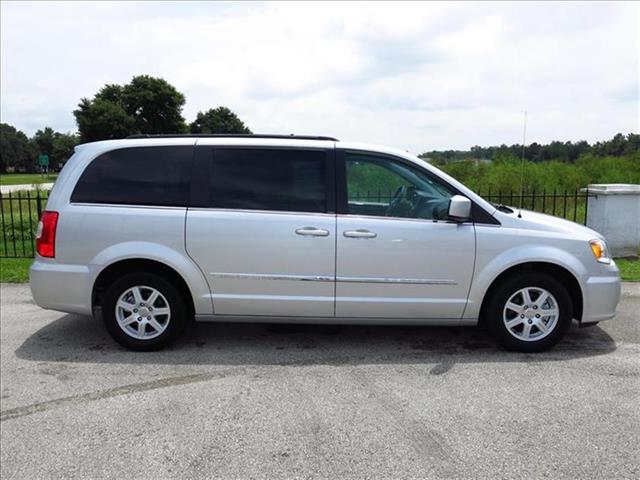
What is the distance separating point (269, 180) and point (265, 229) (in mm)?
437

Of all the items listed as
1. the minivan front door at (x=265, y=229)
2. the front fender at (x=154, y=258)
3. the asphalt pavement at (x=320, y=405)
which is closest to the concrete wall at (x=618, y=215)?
the asphalt pavement at (x=320, y=405)

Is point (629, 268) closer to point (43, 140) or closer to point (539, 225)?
point (539, 225)

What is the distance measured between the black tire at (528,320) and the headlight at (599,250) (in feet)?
1.27

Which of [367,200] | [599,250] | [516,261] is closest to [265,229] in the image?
[367,200]

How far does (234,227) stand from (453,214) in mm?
1786

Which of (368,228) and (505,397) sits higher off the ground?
(368,228)

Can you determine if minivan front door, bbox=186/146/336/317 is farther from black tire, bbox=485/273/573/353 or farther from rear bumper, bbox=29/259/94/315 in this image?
black tire, bbox=485/273/573/353

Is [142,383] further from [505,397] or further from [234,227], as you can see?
[505,397]

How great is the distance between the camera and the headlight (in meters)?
4.21

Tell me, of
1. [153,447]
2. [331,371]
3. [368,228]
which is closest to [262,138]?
[368,228]

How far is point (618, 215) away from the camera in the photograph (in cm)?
791

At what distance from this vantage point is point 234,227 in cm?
412

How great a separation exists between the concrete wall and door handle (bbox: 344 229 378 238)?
552 centimetres

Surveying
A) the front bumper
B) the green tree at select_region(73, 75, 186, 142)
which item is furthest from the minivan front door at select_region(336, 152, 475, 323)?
the green tree at select_region(73, 75, 186, 142)
